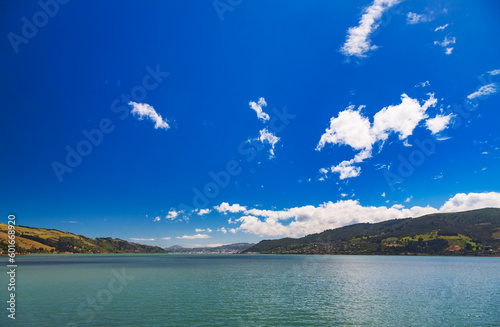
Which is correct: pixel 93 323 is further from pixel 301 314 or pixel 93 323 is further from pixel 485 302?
pixel 485 302

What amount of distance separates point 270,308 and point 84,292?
4743 cm

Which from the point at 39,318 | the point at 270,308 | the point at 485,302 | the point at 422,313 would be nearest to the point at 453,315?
the point at 422,313

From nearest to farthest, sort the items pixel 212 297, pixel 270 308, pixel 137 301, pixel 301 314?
pixel 301 314 < pixel 270 308 < pixel 137 301 < pixel 212 297

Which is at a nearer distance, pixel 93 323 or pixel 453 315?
pixel 93 323

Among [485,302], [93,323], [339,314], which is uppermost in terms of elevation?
[93,323]

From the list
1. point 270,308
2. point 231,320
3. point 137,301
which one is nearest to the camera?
point 231,320

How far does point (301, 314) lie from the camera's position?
47.7m

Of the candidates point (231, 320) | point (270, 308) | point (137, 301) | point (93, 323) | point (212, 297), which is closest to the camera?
point (93, 323)

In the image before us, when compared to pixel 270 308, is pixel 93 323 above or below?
above

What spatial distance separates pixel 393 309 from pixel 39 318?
61774mm

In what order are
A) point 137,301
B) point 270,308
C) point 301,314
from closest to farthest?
point 301,314, point 270,308, point 137,301

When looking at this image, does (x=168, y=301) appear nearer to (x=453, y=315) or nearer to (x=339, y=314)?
(x=339, y=314)

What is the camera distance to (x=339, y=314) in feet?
159

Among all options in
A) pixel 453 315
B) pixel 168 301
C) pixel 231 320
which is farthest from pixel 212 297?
pixel 453 315
